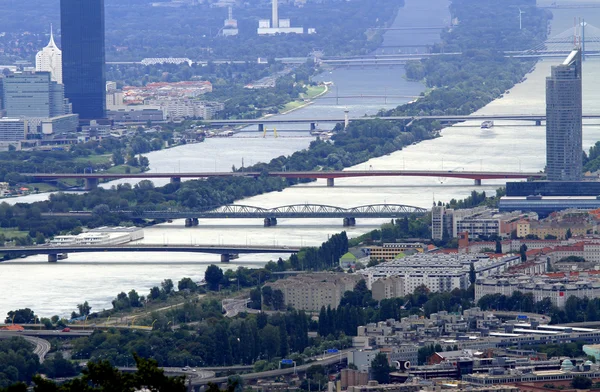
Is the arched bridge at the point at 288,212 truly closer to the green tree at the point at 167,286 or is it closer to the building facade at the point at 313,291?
the green tree at the point at 167,286

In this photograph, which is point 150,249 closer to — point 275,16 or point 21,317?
point 21,317

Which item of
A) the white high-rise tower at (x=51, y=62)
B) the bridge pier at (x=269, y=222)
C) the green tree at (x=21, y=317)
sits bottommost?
the green tree at (x=21, y=317)

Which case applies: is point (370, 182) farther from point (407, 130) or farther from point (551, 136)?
point (407, 130)

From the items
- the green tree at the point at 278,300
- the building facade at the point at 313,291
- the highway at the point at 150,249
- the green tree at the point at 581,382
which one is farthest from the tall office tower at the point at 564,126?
the green tree at the point at 581,382

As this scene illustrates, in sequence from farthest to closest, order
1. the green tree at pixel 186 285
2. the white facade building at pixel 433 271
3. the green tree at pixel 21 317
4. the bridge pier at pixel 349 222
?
the bridge pier at pixel 349 222, the green tree at pixel 186 285, the white facade building at pixel 433 271, the green tree at pixel 21 317

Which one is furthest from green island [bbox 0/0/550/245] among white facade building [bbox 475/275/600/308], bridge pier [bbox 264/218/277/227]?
white facade building [bbox 475/275/600/308]

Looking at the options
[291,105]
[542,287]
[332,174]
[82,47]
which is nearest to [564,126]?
[332,174]

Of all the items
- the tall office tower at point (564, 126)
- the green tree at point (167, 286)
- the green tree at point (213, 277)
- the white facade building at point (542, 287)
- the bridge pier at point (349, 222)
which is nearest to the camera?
the white facade building at point (542, 287)

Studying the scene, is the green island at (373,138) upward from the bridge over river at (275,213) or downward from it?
upward
